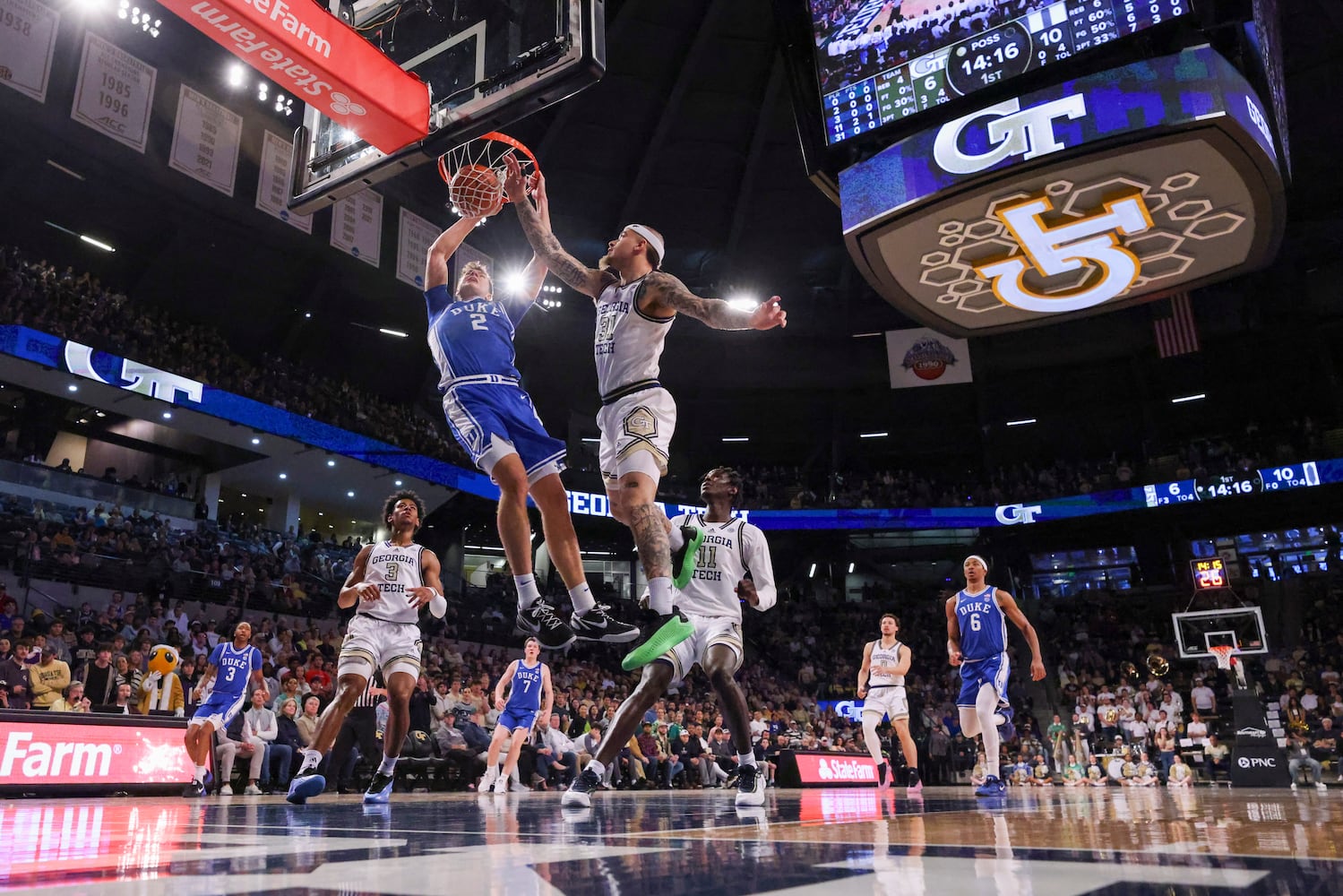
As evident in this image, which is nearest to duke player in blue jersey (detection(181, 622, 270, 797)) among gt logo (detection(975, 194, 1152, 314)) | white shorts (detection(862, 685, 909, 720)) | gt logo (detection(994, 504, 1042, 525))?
white shorts (detection(862, 685, 909, 720))

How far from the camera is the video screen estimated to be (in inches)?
350

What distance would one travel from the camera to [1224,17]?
8.72 metres

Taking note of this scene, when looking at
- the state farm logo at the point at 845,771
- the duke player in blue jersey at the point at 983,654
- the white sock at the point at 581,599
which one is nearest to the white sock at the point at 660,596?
the white sock at the point at 581,599

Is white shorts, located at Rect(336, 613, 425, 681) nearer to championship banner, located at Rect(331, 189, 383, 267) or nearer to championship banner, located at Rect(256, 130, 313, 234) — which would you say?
championship banner, located at Rect(256, 130, 313, 234)

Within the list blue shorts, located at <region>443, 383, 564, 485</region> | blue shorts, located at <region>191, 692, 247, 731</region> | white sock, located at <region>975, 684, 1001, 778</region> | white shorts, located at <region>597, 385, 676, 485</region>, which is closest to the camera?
white shorts, located at <region>597, 385, 676, 485</region>

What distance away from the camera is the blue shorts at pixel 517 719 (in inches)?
393

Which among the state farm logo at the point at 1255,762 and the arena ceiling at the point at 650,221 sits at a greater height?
the arena ceiling at the point at 650,221

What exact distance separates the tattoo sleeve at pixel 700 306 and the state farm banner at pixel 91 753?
6.32 meters

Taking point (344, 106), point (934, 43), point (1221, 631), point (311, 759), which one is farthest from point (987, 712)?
point (1221, 631)

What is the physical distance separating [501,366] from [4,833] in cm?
287

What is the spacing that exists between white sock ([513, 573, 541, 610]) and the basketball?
200 centimetres

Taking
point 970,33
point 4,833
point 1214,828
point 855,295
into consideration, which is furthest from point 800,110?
point 855,295

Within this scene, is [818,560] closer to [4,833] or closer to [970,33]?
[970,33]

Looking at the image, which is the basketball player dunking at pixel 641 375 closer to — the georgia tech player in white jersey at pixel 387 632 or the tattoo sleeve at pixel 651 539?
the tattoo sleeve at pixel 651 539
